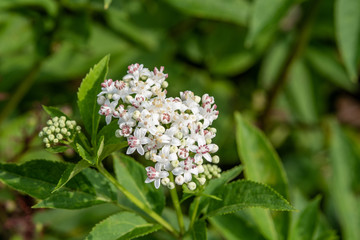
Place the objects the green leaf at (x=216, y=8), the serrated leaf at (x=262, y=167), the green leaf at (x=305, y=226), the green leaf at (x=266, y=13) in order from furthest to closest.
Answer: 1. the green leaf at (x=216, y=8)
2. the green leaf at (x=266, y=13)
3. the serrated leaf at (x=262, y=167)
4. the green leaf at (x=305, y=226)

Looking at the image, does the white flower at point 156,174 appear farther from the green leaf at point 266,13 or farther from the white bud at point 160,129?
the green leaf at point 266,13

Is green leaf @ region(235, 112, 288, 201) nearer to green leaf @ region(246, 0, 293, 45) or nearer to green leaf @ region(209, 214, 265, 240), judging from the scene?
green leaf @ region(209, 214, 265, 240)

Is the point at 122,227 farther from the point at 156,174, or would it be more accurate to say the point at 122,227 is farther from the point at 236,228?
the point at 236,228

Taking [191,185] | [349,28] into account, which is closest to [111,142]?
[191,185]

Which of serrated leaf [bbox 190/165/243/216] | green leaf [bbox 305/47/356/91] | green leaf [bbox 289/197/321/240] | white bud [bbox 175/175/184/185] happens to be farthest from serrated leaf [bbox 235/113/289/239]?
green leaf [bbox 305/47/356/91]

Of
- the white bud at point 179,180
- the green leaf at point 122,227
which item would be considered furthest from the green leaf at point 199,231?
the white bud at point 179,180

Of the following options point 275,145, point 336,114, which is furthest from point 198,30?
point 336,114
